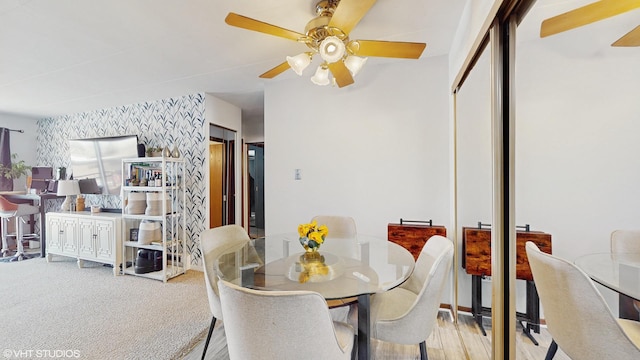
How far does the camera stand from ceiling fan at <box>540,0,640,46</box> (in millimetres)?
677

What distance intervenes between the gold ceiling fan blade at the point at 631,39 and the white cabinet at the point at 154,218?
3.83 metres

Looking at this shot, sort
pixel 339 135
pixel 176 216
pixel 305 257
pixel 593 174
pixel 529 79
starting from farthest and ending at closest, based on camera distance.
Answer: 1. pixel 176 216
2. pixel 339 135
3. pixel 305 257
4. pixel 529 79
5. pixel 593 174

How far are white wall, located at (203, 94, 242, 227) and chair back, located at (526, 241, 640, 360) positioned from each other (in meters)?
3.63

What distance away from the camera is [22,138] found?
189 inches

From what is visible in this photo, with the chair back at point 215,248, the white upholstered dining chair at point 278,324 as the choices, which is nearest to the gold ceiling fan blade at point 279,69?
the chair back at point 215,248

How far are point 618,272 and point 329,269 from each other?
120 centimetres

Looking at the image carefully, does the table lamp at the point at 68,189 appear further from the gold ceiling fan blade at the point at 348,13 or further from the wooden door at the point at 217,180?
the gold ceiling fan blade at the point at 348,13

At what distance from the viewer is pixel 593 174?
842mm

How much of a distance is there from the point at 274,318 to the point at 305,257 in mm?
915

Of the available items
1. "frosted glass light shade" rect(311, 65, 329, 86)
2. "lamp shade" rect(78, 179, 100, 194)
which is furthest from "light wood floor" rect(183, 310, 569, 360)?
"lamp shade" rect(78, 179, 100, 194)

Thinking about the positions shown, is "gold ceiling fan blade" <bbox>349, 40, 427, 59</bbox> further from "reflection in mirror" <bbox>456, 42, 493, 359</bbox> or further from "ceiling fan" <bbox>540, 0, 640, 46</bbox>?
"ceiling fan" <bbox>540, 0, 640, 46</bbox>

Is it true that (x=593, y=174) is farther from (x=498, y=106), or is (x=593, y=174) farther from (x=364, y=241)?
(x=364, y=241)

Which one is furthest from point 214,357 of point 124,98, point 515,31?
point 124,98

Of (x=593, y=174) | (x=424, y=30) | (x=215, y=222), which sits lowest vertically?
(x=215, y=222)
